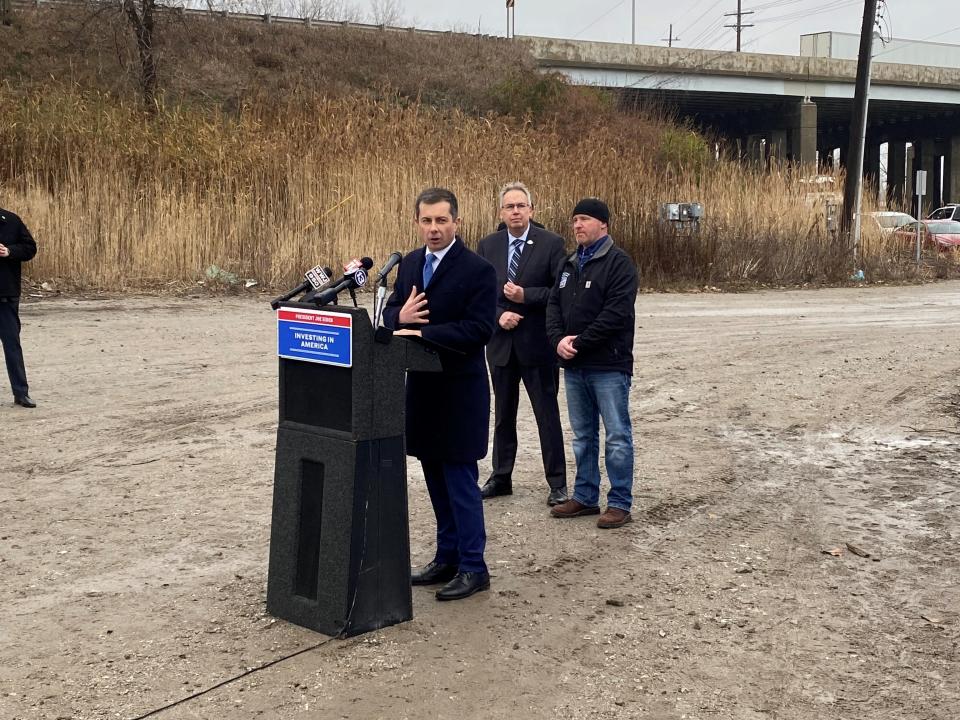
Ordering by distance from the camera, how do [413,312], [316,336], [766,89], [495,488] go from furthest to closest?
[766,89], [495,488], [413,312], [316,336]

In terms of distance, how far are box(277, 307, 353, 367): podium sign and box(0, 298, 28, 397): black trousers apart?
5700 mm

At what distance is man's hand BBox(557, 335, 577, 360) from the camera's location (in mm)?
6684

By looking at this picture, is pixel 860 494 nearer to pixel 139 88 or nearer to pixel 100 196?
pixel 100 196

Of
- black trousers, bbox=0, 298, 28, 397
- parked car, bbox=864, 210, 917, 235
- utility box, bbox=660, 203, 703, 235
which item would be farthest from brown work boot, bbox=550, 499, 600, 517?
parked car, bbox=864, 210, 917, 235

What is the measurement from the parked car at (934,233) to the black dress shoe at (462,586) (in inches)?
A: 973

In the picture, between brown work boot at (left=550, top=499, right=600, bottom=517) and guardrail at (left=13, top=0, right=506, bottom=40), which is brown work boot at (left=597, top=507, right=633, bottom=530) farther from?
guardrail at (left=13, top=0, right=506, bottom=40)

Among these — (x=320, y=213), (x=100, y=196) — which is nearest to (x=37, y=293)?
(x=100, y=196)

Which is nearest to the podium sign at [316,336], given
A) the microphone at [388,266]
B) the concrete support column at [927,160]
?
the microphone at [388,266]

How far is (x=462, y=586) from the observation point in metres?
5.49

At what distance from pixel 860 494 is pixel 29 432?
6.11 metres

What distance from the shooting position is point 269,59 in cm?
4406

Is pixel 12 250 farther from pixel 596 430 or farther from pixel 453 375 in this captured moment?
pixel 453 375

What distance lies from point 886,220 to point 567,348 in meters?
23.6

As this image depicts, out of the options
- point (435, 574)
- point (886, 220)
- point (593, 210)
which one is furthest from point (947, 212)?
point (435, 574)
